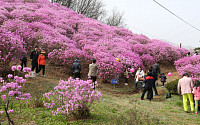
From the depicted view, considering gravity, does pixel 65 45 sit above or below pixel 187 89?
above

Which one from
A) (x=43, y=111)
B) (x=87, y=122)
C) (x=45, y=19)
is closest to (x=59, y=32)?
(x=45, y=19)

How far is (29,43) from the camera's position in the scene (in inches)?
508

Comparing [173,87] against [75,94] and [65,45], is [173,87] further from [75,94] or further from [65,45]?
[65,45]

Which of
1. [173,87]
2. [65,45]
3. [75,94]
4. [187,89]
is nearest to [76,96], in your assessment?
[75,94]

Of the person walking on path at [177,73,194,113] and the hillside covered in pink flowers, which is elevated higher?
the hillside covered in pink flowers

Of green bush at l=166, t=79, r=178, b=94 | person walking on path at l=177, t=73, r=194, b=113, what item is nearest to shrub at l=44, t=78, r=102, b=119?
person walking on path at l=177, t=73, r=194, b=113

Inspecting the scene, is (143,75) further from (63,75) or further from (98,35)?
(98,35)

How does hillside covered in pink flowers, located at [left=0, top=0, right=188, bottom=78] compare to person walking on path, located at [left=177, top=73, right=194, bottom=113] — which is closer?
person walking on path, located at [left=177, top=73, right=194, bottom=113]

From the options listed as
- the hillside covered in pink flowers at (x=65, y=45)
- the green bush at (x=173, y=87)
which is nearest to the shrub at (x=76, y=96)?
the hillside covered in pink flowers at (x=65, y=45)

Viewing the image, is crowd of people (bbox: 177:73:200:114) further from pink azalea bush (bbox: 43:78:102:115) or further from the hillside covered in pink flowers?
the hillside covered in pink flowers

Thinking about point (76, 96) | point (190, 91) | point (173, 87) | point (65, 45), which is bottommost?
point (173, 87)

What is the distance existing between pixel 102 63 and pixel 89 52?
2.32m

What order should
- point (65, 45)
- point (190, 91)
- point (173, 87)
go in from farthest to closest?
point (65, 45) < point (173, 87) < point (190, 91)

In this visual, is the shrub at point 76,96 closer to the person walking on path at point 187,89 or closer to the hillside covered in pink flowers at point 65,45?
the person walking on path at point 187,89
